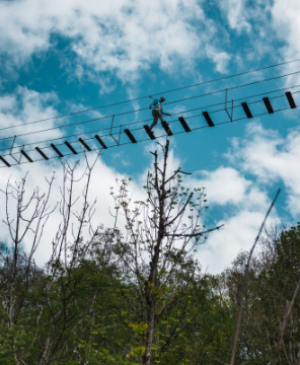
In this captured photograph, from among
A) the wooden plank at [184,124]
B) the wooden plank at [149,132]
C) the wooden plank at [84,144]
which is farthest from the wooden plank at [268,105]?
the wooden plank at [84,144]

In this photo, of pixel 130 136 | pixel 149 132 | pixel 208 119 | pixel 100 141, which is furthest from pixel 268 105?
pixel 100 141

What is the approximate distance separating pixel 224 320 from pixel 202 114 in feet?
35.4

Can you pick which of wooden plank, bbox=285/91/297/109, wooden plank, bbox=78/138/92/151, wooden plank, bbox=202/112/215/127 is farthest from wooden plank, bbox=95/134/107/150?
wooden plank, bbox=285/91/297/109

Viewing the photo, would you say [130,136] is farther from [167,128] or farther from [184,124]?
[184,124]

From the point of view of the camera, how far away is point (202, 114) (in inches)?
334

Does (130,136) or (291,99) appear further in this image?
(130,136)

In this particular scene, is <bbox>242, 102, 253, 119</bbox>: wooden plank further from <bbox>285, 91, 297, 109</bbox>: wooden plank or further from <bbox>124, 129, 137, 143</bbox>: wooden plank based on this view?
<bbox>124, 129, 137, 143</bbox>: wooden plank

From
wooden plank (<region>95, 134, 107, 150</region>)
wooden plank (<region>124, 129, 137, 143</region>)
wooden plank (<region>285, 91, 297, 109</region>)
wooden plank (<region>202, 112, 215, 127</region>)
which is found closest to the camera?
wooden plank (<region>285, 91, 297, 109</region>)

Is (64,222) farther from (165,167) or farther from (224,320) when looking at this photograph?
(224,320)

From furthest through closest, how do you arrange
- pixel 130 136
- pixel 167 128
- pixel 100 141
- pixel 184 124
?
pixel 100 141 → pixel 130 136 → pixel 167 128 → pixel 184 124

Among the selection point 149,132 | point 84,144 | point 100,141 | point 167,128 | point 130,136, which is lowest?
point 84,144

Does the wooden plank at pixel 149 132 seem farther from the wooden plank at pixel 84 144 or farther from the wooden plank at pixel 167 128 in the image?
the wooden plank at pixel 84 144

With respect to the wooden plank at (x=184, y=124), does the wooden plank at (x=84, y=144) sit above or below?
below

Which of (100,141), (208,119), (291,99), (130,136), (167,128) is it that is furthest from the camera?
(100,141)
